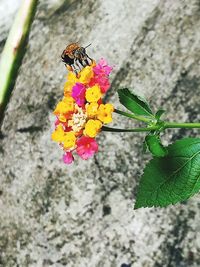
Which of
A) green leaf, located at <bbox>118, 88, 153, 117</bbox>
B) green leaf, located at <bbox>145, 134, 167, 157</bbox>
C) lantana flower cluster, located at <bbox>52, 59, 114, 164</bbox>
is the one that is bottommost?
green leaf, located at <bbox>145, 134, 167, 157</bbox>

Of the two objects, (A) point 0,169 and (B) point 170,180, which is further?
(A) point 0,169

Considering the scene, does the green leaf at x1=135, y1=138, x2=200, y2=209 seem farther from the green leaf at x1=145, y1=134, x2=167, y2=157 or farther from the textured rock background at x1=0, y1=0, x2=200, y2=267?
the textured rock background at x1=0, y1=0, x2=200, y2=267

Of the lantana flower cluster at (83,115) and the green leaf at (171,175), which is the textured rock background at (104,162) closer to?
the green leaf at (171,175)

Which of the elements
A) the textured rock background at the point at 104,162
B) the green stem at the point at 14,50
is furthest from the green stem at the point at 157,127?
the green stem at the point at 14,50

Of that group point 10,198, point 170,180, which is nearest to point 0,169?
point 10,198

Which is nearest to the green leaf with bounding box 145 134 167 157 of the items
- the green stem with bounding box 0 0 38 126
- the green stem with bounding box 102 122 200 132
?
the green stem with bounding box 102 122 200 132

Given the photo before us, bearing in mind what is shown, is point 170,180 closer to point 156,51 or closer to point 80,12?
point 156,51
